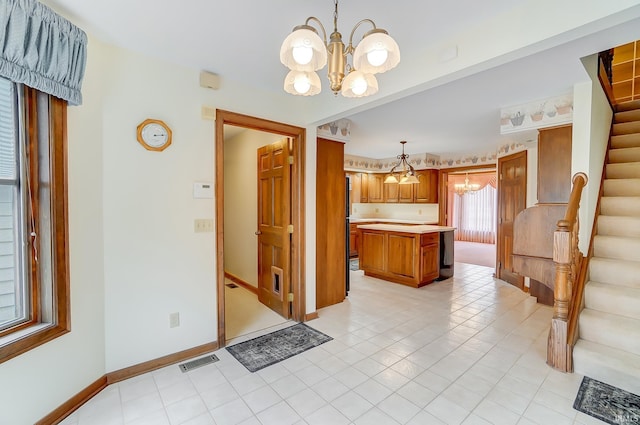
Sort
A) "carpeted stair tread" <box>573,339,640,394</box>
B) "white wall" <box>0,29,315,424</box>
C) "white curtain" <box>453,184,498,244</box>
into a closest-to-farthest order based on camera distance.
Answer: "white wall" <box>0,29,315,424</box>, "carpeted stair tread" <box>573,339,640,394</box>, "white curtain" <box>453,184,498,244</box>

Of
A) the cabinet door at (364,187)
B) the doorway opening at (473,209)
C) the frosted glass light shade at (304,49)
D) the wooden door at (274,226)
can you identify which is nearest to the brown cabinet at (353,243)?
the cabinet door at (364,187)

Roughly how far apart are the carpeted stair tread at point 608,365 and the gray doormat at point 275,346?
200cm

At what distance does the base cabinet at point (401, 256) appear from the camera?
4.52 m

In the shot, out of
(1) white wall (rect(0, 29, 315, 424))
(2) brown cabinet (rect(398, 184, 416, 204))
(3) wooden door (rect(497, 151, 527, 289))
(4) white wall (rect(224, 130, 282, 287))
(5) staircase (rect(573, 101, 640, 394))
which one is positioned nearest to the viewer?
(1) white wall (rect(0, 29, 315, 424))

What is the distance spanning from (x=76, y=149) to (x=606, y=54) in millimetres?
5121

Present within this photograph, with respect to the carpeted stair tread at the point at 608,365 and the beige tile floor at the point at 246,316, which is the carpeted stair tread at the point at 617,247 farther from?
the beige tile floor at the point at 246,316

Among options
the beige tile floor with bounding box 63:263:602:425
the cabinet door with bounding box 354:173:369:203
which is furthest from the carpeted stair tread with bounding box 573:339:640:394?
the cabinet door with bounding box 354:173:369:203

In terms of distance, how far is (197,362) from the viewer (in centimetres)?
237

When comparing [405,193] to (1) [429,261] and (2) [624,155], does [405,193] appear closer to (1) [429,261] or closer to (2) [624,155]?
(1) [429,261]

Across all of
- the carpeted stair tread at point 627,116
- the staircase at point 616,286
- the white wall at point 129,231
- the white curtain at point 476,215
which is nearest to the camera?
the white wall at point 129,231

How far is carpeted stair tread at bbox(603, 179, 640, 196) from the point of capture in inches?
120

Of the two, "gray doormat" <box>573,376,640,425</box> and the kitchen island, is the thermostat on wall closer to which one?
"gray doormat" <box>573,376,640,425</box>

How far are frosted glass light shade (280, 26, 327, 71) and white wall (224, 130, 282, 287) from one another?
235 cm

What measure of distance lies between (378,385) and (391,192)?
5.80m
